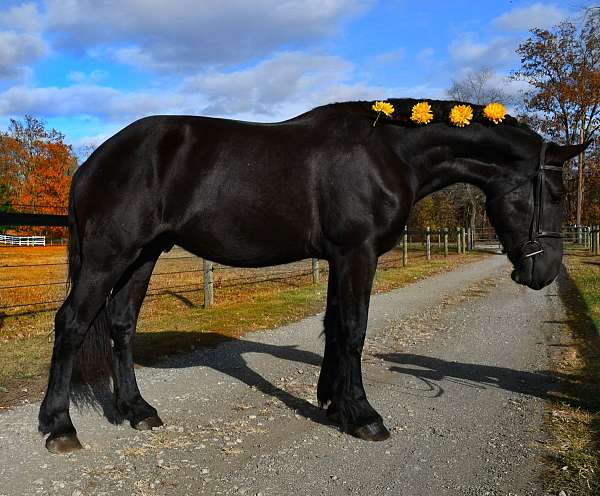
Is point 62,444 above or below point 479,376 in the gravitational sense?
above

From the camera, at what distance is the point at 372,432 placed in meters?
3.45

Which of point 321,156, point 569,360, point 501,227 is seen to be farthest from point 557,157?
point 569,360

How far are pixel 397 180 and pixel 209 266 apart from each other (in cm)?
645

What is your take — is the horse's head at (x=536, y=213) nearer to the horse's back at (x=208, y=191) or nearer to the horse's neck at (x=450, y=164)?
the horse's neck at (x=450, y=164)

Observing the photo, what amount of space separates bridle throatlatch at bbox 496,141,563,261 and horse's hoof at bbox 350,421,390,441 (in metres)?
1.60

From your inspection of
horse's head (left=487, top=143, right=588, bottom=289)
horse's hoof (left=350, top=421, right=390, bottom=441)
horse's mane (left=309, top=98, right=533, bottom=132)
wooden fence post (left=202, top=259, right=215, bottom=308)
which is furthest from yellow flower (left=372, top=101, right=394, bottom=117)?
wooden fence post (left=202, top=259, right=215, bottom=308)

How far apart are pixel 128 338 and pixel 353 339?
180 centimetres

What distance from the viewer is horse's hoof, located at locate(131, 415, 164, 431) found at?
3703 millimetres

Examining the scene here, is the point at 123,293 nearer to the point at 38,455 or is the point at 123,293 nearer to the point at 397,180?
the point at 38,455

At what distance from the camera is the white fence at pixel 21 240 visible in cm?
4238

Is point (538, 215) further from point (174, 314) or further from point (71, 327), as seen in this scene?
point (174, 314)

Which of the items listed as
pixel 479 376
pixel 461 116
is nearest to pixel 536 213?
pixel 461 116

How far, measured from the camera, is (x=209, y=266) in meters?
9.52

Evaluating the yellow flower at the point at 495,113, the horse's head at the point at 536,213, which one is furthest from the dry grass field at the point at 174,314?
the yellow flower at the point at 495,113
